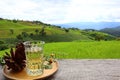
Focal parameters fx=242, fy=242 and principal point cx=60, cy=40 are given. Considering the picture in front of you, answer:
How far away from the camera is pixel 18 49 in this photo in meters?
1.83

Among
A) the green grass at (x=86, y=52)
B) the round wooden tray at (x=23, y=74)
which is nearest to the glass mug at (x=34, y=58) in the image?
the round wooden tray at (x=23, y=74)

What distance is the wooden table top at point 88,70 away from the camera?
180cm

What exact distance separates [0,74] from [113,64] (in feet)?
3.41

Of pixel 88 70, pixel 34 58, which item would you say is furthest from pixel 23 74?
pixel 88 70

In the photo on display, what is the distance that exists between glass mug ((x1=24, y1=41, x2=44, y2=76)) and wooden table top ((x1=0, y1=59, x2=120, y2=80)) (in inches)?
4.5

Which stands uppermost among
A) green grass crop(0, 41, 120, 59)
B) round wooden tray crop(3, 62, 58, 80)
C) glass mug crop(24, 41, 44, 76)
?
glass mug crop(24, 41, 44, 76)

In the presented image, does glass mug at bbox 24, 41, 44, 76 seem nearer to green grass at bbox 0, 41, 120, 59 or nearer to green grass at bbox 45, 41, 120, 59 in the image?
green grass at bbox 0, 41, 120, 59

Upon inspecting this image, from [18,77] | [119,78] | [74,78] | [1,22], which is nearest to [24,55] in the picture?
A: [18,77]

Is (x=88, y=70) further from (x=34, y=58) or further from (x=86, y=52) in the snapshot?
(x=86, y=52)

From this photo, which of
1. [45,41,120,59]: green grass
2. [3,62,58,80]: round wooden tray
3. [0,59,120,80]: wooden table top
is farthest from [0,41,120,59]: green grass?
[3,62,58,80]: round wooden tray

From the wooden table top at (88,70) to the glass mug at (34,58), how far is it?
115mm

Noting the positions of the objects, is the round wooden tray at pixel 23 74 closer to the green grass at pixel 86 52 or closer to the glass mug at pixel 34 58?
the glass mug at pixel 34 58

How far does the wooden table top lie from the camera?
5.92ft

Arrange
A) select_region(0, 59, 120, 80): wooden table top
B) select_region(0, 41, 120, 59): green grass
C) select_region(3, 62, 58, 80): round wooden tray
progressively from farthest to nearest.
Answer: select_region(0, 41, 120, 59): green grass → select_region(0, 59, 120, 80): wooden table top → select_region(3, 62, 58, 80): round wooden tray
